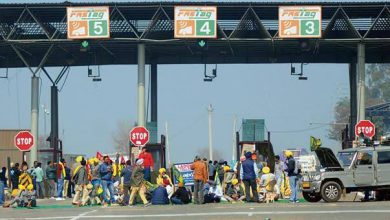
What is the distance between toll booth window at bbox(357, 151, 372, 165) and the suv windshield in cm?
25

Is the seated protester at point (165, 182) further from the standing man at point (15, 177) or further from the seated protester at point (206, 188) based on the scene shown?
the standing man at point (15, 177)

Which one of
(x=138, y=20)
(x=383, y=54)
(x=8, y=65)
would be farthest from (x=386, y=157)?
(x=8, y=65)

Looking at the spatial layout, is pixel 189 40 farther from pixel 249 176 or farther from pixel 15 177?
pixel 249 176

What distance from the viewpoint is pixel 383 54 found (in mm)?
45625

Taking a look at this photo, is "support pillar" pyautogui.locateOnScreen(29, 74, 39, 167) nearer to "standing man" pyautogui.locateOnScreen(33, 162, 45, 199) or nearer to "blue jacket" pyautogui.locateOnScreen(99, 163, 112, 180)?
"standing man" pyautogui.locateOnScreen(33, 162, 45, 199)

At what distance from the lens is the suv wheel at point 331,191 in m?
24.2

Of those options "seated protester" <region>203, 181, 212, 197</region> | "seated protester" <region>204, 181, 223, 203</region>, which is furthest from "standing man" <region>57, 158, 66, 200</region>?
"seated protester" <region>203, 181, 212, 197</region>

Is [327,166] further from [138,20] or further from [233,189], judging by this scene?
[138,20]

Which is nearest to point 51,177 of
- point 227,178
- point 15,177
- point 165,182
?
point 15,177

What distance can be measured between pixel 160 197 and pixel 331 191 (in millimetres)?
5648

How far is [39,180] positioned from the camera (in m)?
32.3

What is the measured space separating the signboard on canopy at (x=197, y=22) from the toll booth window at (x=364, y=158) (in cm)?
1502

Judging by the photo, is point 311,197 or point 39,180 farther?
point 39,180

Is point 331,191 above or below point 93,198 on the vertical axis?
above
